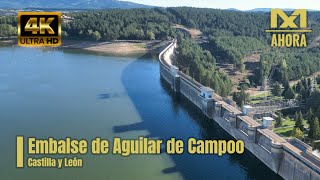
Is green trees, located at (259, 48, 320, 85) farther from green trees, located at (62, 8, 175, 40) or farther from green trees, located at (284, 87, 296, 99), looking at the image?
green trees, located at (62, 8, 175, 40)

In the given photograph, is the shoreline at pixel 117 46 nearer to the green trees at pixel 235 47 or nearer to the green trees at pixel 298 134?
the green trees at pixel 235 47

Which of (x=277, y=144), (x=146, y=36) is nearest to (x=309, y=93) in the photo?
(x=277, y=144)

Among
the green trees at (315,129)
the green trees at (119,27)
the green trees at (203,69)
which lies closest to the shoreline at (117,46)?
the green trees at (119,27)

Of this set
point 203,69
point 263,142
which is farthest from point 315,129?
point 203,69

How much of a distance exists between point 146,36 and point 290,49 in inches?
1179

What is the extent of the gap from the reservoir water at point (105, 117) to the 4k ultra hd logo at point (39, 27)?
7097mm

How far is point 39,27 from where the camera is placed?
26047 mm

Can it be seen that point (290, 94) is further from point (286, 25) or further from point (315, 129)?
point (315, 129)

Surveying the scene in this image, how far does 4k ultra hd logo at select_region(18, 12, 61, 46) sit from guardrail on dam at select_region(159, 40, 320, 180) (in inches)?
558

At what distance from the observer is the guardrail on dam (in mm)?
21391

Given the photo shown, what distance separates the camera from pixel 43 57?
64312mm

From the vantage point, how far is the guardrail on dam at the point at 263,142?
21391 millimetres

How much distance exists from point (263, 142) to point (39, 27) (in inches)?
655

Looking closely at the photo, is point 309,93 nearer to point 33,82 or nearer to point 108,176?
point 108,176
